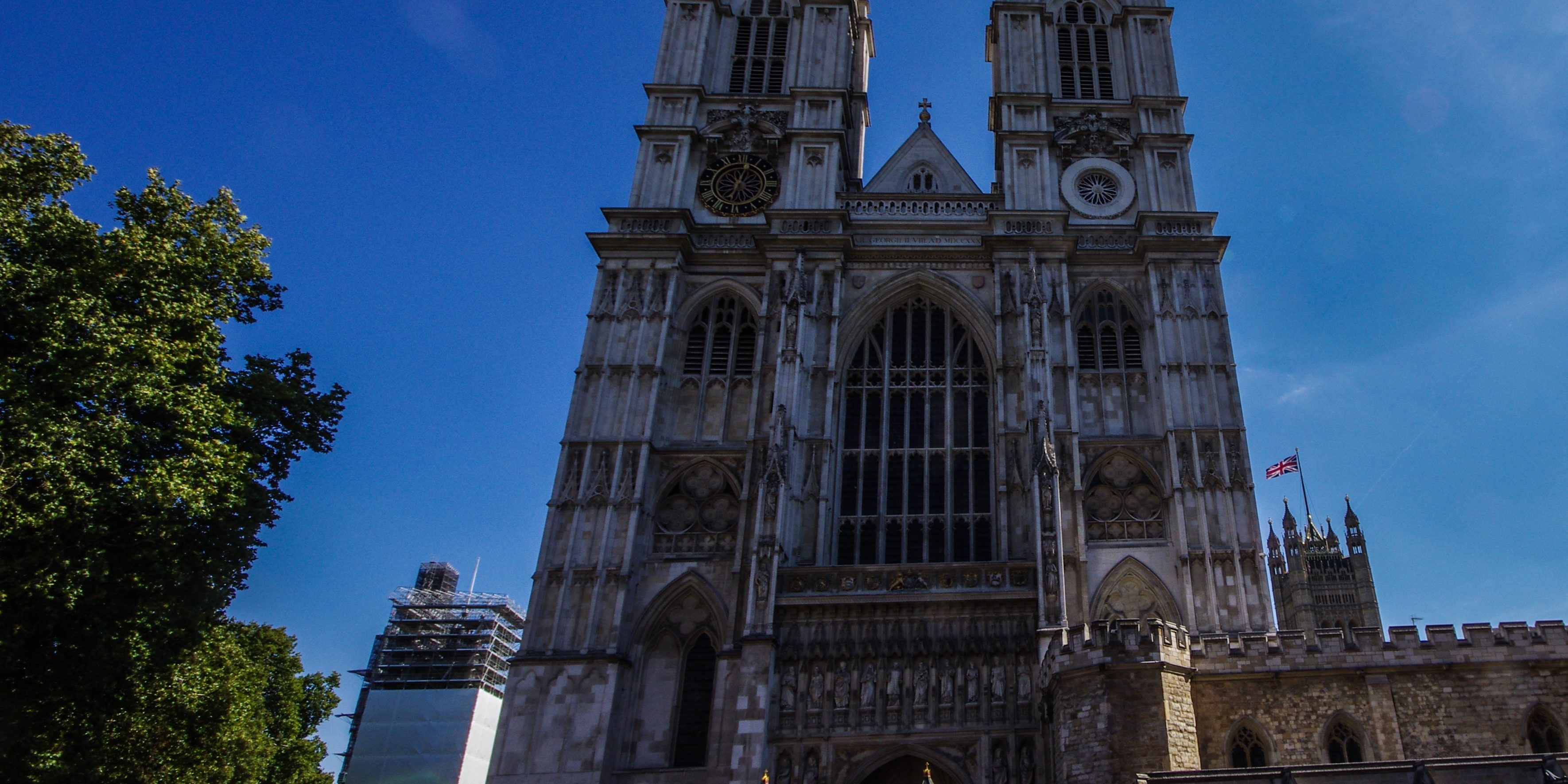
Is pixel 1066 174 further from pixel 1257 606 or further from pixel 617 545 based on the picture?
pixel 617 545

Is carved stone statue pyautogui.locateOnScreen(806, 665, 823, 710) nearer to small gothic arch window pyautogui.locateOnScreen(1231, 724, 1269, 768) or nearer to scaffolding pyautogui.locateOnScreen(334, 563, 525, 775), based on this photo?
small gothic arch window pyautogui.locateOnScreen(1231, 724, 1269, 768)

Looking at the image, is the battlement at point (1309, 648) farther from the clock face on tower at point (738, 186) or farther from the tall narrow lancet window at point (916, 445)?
the clock face on tower at point (738, 186)

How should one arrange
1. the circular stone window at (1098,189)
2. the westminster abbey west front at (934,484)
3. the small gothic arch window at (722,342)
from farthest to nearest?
the circular stone window at (1098,189) → the small gothic arch window at (722,342) → the westminster abbey west front at (934,484)

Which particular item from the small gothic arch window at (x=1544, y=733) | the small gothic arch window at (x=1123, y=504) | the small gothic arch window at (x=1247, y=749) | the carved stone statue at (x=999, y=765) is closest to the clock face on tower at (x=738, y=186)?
the small gothic arch window at (x=1123, y=504)

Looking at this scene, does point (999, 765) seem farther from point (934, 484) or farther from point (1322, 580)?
point (1322, 580)

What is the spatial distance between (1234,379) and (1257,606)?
19.4 feet

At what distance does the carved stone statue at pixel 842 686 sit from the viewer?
859 inches

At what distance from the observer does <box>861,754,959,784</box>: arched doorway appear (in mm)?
21562

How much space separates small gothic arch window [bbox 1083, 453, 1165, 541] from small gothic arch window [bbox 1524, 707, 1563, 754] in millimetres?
8247

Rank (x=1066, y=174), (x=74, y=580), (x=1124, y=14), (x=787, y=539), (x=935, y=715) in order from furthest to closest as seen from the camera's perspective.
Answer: (x=1124, y=14), (x=1066, y=174), (x=787, y=539), (x=935, y=715), (x=74, y=580)

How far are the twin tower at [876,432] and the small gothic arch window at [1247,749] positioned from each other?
2.42 m

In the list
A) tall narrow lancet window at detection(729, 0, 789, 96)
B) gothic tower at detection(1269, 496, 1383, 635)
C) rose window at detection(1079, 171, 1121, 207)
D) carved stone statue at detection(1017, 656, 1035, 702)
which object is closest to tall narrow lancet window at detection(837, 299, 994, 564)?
carved stone statue at detection(1017, 656, 1035, 702)

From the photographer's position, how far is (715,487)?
25797 mm

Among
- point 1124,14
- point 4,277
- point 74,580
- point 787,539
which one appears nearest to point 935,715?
point 787,539
